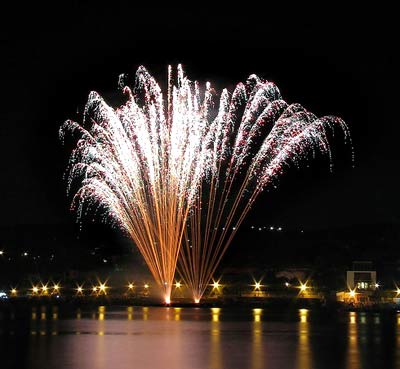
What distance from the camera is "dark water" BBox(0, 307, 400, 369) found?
61.1 ft

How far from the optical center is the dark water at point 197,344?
18.6 m

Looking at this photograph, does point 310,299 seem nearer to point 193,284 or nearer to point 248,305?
point 248,305

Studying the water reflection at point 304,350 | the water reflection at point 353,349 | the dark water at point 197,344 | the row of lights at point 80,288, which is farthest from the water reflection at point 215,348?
the row of lights at point 80,288

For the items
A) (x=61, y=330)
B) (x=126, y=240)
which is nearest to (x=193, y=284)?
(x=61, y=330)

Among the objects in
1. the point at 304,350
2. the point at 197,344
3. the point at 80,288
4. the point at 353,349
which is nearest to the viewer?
the point at 304,350

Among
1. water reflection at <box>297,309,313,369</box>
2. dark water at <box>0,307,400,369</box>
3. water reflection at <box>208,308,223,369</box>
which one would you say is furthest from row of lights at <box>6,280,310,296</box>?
water reflection at <box>297,309,313,369</box>

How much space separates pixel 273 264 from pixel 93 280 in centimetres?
1718

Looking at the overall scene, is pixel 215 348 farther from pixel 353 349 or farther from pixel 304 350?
pixel 353 349

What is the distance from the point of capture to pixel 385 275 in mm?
69062

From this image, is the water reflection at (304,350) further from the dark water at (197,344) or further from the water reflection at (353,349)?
the water reflection at (353,349)

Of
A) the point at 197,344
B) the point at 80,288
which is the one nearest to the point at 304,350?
the point at 197,344

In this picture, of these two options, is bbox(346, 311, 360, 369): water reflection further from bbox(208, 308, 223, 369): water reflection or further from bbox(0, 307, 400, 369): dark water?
bbox(208, 308, 223, 369): water reflection

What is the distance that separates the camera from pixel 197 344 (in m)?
22.8

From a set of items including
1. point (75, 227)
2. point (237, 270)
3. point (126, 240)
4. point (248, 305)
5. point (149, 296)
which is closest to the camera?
point (248, 305)
